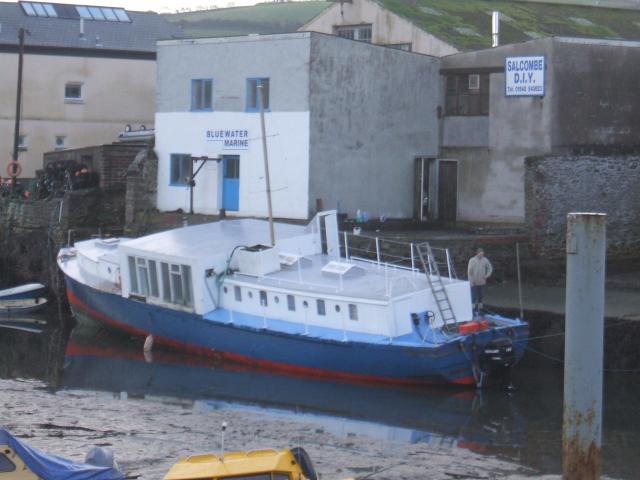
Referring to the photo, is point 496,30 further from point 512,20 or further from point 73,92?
point 73,92

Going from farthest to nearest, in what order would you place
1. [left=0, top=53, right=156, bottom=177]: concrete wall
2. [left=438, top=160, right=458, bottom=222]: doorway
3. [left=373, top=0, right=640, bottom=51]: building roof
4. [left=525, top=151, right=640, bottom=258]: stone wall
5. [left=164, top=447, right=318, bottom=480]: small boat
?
[left=0, top=53, right=156, bottom=177]: concrete wall, [left=373, top=0, right=640, bottom=51]: building roof, [left=438, top=160, right=458, bottom=222]: doorway, [left=525, top=151, right=640, bottom=258]: stone wall, [left=164, top=447, right=318, bottom=480]: small boat

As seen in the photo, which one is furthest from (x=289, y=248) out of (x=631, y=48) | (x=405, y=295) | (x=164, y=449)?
(x=631, y=48)

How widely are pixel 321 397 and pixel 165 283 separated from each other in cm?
634

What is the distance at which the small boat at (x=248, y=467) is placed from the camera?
14.0 metres

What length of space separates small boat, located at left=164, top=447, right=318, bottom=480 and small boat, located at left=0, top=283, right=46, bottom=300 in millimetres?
24293

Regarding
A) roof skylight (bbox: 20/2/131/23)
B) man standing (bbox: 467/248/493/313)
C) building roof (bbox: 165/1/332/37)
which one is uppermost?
building roof (bbox: 165/1/332/37)

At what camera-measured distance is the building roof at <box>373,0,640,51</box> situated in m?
42.5

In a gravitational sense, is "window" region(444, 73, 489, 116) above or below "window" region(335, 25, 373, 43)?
below

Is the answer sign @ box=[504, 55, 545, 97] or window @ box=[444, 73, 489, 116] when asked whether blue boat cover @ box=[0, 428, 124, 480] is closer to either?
sign @ box=[504, 55, 545, 97]

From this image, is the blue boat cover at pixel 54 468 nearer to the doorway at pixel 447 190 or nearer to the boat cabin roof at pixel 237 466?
the boat cabin roof at pixel 237 466

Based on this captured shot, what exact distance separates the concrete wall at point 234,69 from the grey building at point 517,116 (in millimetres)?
5903

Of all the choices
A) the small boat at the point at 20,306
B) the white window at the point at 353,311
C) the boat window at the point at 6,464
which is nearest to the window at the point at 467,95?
the white window at the point at 353,311

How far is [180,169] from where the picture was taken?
1529 inches

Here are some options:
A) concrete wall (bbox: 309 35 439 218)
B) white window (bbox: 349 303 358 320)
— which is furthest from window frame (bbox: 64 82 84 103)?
white window (bbox: 349 303 358 320)
